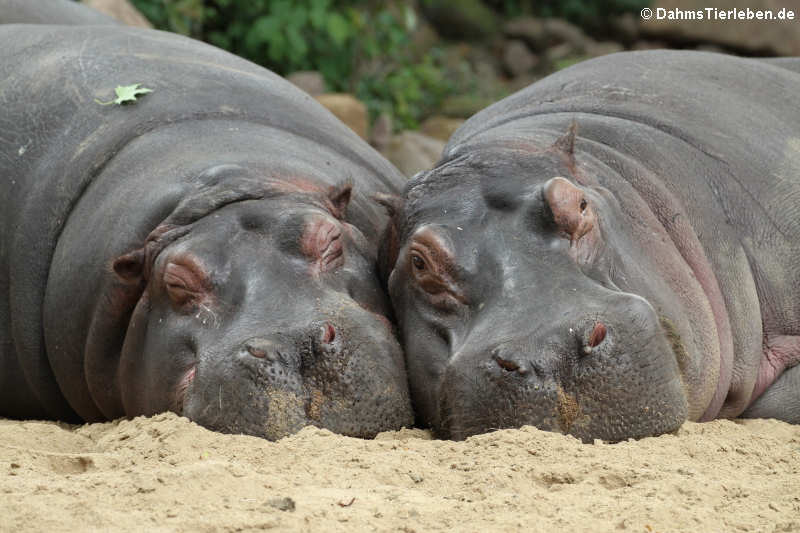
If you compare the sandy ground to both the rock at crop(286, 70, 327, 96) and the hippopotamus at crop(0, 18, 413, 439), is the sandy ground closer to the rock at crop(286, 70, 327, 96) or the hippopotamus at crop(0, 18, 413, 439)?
the hippopotamus at crop(0, 18, 413, 439)

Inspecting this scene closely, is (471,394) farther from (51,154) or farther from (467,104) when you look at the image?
(467,104)

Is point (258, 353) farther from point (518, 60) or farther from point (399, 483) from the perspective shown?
point (518, 60)

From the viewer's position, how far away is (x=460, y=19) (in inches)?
Answer: 570

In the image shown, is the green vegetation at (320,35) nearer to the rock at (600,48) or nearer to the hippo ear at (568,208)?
the rock at (600,48)

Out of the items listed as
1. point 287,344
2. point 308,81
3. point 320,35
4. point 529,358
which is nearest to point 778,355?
point 529,358

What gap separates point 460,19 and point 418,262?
11.1 meters

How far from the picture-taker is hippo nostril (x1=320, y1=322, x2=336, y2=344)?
347 centimetres

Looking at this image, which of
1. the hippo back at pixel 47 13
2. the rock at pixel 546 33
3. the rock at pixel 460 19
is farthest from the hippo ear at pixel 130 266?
the rock at pixel 546 33

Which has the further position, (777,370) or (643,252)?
(777,370)

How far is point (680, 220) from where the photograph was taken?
4.25 meters

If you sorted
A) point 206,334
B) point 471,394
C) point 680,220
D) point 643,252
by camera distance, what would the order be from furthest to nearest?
point 680,220
point 643,252
point 206,334
point 471,394

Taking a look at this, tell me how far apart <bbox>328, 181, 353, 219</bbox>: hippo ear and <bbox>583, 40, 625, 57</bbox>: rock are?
10146 mm

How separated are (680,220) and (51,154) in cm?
236

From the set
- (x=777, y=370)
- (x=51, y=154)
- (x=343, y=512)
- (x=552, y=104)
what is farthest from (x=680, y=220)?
(x=51, y=154)
